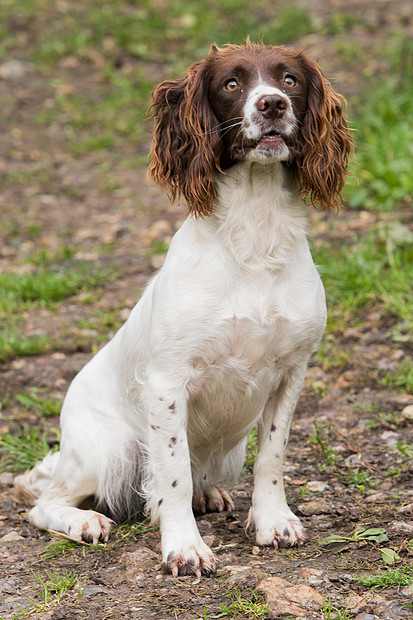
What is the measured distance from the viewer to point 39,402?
15.6 feet

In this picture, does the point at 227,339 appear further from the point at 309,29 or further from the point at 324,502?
the point at 309,29

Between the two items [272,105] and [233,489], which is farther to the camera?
[233,489]

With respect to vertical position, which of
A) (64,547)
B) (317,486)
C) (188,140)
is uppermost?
(188,140)

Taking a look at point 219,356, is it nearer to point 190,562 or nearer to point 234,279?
point 234,279

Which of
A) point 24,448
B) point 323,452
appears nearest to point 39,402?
point 24,448

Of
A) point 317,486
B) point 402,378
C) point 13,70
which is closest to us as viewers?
point 317,486

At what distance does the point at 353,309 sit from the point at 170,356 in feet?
8.61

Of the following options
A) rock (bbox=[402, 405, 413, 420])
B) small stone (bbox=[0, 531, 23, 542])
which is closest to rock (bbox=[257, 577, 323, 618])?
small stone (bbox=[0, 531, 23, 542])

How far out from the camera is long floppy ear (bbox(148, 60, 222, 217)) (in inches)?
118

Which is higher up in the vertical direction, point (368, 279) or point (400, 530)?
point (368, 279)

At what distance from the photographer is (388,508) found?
3357 mm

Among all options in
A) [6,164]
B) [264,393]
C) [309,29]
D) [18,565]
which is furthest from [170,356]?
[309,29]

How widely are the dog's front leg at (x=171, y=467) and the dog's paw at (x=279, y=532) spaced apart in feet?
0.86

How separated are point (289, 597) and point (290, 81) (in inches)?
70.5
